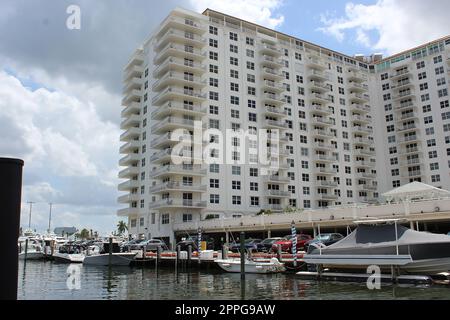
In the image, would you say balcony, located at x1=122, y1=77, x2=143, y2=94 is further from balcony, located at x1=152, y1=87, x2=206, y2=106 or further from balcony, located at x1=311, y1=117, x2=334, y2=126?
balcony, located at x1=311, y1=117, x2=334, y2=126

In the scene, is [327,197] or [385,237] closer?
[385,237]

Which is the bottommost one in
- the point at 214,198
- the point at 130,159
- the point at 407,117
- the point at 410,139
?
the point at 214,198

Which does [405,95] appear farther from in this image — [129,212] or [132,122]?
[129,212]

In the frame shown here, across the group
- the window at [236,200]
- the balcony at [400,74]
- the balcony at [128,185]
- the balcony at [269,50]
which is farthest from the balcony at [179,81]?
the balcony at [400,74]

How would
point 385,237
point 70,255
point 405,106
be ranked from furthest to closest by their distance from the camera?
point 405,106 < point 70,255 < point 385,237

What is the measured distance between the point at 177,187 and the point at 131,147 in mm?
20596

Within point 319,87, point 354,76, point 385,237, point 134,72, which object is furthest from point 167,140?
point 354,76

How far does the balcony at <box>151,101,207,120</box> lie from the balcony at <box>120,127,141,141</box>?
10211 millimetres

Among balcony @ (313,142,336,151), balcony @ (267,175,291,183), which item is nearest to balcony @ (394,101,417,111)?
balcony @ (313,142,336,151)

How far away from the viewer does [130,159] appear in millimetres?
85688

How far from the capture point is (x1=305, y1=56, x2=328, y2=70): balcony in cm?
9412
